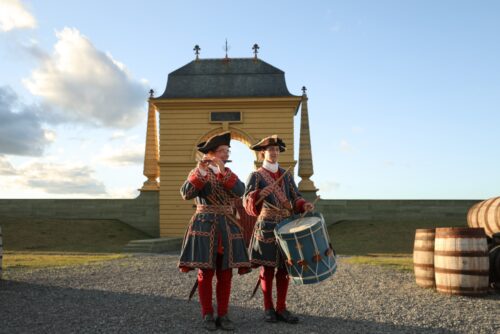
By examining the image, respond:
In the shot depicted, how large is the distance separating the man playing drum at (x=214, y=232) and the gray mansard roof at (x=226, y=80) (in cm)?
1507

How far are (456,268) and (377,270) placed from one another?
2903 mm

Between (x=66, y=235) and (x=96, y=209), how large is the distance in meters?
2.97

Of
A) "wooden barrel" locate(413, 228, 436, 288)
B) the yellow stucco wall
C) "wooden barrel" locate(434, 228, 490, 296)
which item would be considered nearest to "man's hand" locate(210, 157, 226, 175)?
"wooden barrel" locate(434, 228, 490, 296)

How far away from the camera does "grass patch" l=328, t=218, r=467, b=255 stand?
14760 mm

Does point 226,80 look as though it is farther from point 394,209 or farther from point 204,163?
point 204,163

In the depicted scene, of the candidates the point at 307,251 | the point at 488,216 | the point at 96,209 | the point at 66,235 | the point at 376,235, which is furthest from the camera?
the point at 96,209

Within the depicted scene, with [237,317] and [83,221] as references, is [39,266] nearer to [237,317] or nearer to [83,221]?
[237,317]

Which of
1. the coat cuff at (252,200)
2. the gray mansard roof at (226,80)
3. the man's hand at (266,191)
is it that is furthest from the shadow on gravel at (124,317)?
the gray mansard roof at (226,80)

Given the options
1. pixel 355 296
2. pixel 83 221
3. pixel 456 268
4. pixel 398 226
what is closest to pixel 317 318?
pixel 355 296

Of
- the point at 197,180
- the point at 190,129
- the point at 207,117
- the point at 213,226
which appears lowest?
the point at 213,226

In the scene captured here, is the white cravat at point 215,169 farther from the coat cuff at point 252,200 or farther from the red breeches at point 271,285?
the red breeches at point 271,285

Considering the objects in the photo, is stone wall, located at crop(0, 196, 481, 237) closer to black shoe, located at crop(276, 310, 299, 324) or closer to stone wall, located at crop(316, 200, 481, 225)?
stone wall, located at crop(316, 200, 481, 225)

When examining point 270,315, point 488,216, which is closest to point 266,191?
point 270,315

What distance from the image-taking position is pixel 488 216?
28.5ft
